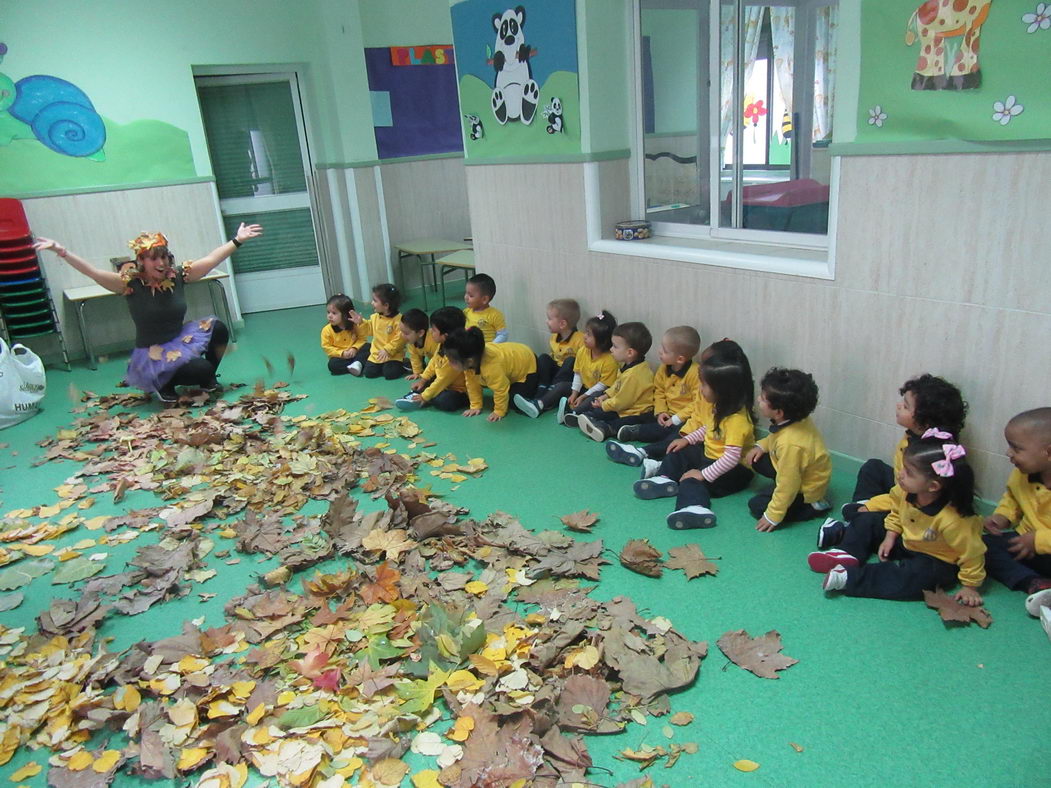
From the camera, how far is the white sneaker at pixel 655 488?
355 centimetres

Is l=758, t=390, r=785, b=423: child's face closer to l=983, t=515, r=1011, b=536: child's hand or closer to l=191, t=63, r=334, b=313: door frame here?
l=983, t=515, r=1011, b=536: child's hand

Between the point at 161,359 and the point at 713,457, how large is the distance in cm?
396

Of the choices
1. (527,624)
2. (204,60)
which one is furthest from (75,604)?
(204,60)

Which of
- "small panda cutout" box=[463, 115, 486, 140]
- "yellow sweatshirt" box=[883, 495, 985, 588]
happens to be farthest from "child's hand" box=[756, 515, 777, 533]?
"small panda cutout" box=[463, 115, 486, 140]

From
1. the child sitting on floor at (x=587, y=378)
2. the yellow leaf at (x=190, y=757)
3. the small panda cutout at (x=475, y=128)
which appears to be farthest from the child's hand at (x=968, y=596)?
the small panda cutout at (x=475, y=128)

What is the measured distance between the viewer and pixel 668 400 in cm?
416

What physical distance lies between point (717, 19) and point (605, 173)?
1058 mm

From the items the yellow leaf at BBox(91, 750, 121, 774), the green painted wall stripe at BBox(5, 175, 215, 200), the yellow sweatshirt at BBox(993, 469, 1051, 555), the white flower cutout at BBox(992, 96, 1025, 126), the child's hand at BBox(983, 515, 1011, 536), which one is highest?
the white flower cutout at BBox(992, 96, 1025, 126)

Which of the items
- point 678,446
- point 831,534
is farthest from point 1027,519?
point 678,446

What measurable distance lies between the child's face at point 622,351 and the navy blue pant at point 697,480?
733 mm

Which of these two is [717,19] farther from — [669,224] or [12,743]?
[12,743]

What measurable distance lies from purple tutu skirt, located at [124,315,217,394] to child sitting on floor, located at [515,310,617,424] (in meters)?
2.48

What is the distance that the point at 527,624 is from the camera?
263 cm

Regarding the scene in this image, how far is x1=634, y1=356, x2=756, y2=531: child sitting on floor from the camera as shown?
131 inches
